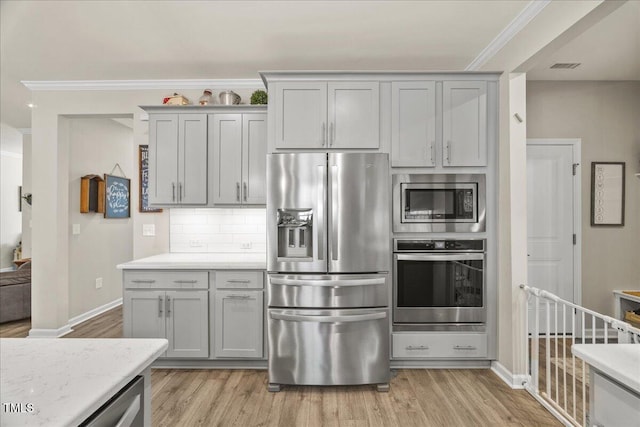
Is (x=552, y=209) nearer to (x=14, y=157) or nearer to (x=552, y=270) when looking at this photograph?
(x=552, y=270)

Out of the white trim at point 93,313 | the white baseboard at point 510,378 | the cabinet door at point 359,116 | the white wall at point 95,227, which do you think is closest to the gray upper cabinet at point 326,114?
the cabinet door at point 359,116

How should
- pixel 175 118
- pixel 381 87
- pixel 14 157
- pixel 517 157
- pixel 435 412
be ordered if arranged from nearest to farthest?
1. pixel 435 412
2. pixel 517 157
3. pixel 381 87
4. pixel 175 118
5. pixel 14 157

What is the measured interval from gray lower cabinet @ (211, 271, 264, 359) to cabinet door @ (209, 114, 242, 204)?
31.3 inches

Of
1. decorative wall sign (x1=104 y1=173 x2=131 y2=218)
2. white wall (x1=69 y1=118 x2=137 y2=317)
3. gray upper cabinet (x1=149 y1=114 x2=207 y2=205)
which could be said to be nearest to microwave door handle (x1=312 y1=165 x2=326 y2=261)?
gray upper cabinet (x1=149 y1=114 x2=207 y2=205)

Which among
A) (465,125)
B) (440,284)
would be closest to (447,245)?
(440,284)

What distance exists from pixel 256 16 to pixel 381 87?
1.13m

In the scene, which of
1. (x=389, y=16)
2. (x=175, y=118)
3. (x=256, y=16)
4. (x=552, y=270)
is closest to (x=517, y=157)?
(x=389, y=16)

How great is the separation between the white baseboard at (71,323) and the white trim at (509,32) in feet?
16.9

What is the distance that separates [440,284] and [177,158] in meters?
2.63

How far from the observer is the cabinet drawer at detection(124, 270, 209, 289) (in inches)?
126

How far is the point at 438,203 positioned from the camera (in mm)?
3162

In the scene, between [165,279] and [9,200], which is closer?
[165,279]

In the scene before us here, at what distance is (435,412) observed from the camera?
2545mm

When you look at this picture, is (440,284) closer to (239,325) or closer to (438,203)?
(438,203)
